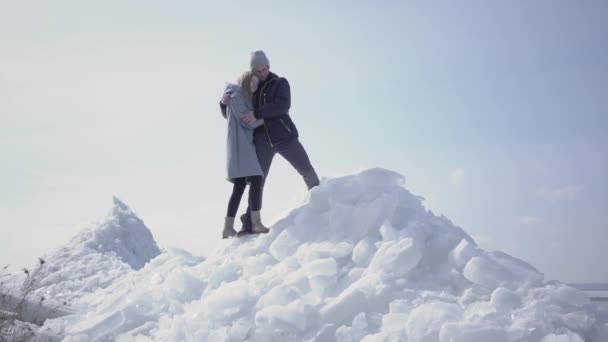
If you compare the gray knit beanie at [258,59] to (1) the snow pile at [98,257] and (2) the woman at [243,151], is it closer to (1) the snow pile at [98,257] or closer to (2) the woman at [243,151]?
(2) the woman at [243,151]

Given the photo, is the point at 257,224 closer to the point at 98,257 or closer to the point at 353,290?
the point at 353,290

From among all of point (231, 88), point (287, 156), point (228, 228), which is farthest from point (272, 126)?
point (228, 228)

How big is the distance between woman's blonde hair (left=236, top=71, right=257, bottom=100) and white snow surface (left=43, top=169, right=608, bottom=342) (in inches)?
49.0

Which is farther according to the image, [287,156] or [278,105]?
[287,156]

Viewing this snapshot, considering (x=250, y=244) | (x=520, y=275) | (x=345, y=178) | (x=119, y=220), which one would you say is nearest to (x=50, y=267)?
(x=119, y=220)

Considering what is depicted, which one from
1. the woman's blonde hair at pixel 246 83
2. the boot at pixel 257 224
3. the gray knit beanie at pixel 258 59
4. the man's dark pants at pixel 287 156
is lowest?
the boot at pixel 257 224

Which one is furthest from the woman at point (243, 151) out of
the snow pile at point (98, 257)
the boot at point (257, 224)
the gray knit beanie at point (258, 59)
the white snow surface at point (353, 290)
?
the snow pile at point (98, 257)

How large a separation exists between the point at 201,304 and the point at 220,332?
45 centimetres

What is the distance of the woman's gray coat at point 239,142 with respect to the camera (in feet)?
17.0

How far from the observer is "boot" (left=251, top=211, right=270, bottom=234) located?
17.2 ft

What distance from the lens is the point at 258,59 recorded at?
17.2ft

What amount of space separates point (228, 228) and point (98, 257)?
6.11 m

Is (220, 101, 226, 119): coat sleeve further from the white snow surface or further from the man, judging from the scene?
the white snow surface

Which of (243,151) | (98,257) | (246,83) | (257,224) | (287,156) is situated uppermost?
(246,83)
